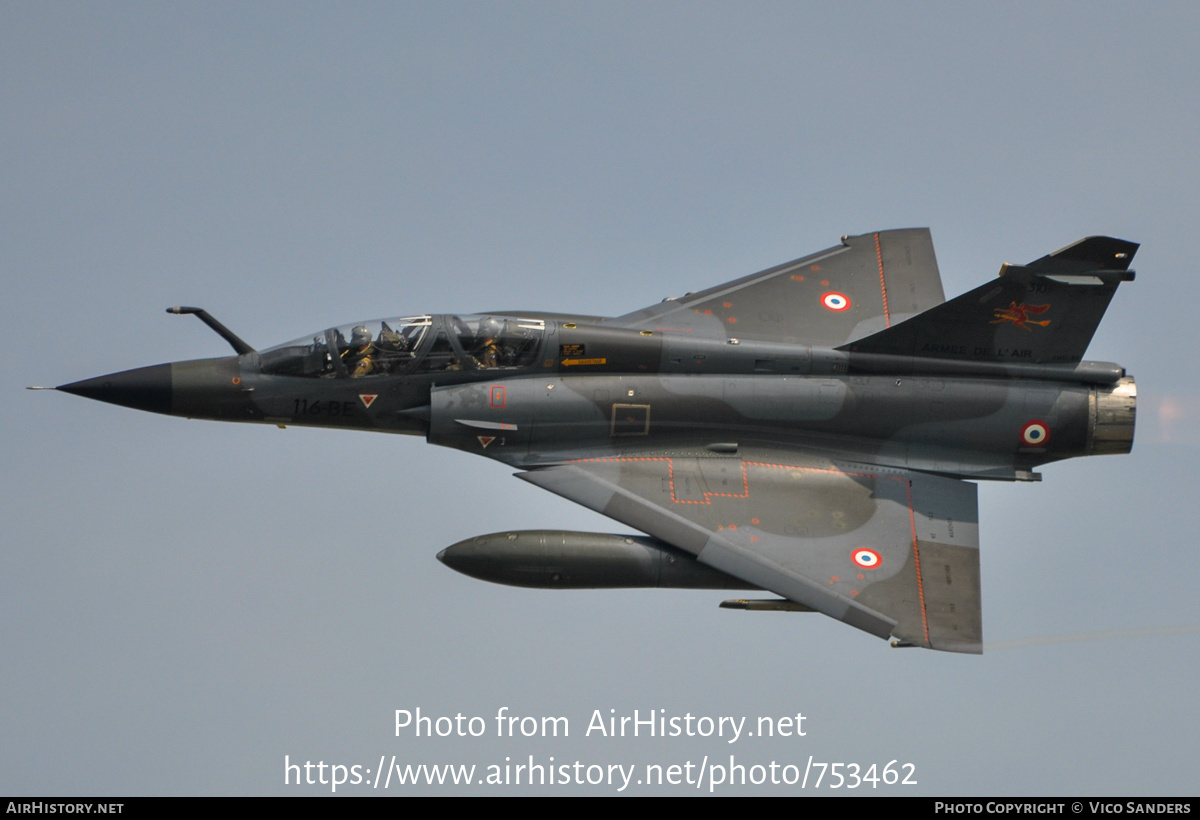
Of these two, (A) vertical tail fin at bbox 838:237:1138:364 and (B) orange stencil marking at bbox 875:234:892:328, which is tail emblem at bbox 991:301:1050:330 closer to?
(A) vertical tail fin at bbox 838:237:1138:364

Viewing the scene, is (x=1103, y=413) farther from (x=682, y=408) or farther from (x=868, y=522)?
(x=682, y=408)

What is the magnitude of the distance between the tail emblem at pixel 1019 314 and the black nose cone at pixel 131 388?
12115 millimetres

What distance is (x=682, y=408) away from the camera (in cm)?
2580

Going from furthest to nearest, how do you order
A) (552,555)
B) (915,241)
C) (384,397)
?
(915,241)
(384,397)
(552,555)

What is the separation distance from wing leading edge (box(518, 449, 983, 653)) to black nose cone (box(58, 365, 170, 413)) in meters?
5.29

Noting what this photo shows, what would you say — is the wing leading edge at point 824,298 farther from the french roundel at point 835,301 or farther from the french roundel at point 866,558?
the french roundel at point 866,558

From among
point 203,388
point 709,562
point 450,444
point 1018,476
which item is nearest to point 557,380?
point 450,444

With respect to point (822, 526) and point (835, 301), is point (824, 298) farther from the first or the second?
point (822, 526)

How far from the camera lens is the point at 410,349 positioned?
25.7m

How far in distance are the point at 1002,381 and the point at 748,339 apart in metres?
3.78

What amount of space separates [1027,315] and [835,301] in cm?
310

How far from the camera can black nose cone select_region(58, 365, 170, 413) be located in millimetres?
25406

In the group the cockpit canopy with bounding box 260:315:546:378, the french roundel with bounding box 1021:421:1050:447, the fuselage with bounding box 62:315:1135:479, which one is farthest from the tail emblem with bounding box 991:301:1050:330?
the cockpit canopy with bounding box 260:315:546:378

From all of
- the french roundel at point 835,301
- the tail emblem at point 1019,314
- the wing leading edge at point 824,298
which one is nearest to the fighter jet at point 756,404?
the tail emblem at point 1019,314
